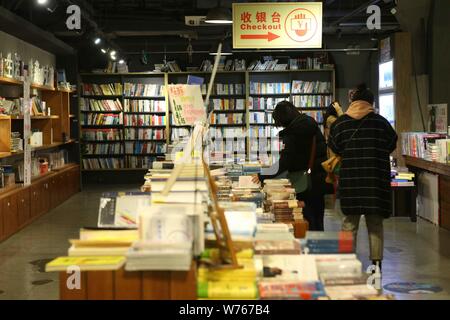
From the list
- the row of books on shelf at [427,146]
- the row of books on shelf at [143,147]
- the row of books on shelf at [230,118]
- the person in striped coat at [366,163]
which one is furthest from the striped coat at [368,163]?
the row of books on shelf at [143,147]

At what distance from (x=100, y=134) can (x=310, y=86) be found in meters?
4.80

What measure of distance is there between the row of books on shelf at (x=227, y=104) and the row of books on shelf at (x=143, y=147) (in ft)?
4.89

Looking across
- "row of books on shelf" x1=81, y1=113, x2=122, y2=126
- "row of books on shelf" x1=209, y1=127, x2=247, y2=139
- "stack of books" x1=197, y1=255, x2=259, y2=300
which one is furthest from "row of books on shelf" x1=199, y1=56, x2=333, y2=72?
"stack of books" x1=197, y1=255, x2=259, y2=300

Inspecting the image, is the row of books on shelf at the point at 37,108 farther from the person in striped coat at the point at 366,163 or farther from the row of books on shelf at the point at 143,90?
the person in striped coat at the point at 366,163

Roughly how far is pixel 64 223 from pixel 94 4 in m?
5.93

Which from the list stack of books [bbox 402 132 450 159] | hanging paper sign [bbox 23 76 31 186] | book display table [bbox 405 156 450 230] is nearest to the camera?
book display table [bbox 405 156 450 230]

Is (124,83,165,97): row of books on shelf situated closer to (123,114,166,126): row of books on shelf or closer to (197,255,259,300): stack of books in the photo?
(123,114,166,126): row of books on shelf

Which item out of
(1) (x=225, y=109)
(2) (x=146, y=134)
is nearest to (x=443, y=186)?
(1) (x=225, y=109)

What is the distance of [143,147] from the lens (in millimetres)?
15469

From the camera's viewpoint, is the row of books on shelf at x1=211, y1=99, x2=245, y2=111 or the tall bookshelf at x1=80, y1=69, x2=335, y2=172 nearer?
the tall bookshelf at x1=80, y1=69, x2=335, y2=172

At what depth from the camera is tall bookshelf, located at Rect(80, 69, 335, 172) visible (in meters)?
15.0

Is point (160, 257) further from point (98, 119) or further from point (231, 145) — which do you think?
point (98, 119)

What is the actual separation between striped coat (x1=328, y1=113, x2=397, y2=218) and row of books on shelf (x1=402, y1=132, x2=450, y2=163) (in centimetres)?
338

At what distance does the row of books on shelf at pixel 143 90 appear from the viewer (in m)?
15.2
